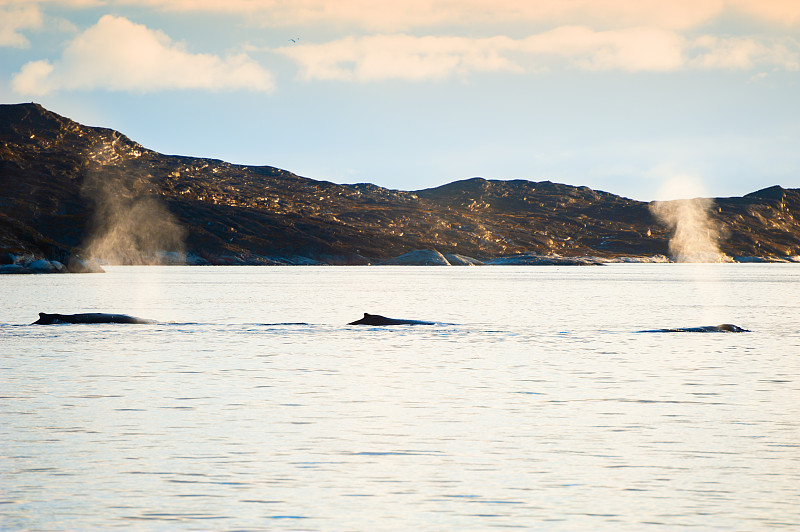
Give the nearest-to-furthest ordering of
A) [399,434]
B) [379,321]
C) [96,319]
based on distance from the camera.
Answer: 1. [399,434]
2. [379,321]
3. [96,319]

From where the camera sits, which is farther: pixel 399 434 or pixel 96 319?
pixel 96 319

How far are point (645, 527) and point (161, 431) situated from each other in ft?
41.6

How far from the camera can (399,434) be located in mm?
21969

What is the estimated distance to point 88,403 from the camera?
26672 millimetres

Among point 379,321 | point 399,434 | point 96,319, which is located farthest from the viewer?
point 96,319

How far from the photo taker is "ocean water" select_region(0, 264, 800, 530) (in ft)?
50.1

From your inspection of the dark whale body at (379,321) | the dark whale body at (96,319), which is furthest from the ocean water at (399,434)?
the dark whale body at (96,319)

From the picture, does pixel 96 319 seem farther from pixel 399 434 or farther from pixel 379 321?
pixel 399 434

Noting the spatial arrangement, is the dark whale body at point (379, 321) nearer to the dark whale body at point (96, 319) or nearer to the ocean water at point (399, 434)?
the ocean water at point (399, 434)

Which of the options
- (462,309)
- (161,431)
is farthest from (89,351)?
(462,309)

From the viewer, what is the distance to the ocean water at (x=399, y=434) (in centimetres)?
1528

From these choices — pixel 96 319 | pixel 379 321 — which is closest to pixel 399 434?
pixel 379 321

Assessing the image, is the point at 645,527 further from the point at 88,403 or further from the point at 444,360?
the point at 444,360

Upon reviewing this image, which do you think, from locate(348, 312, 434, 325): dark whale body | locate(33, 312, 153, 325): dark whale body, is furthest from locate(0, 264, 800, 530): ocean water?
locate(33, 312, 153, 325): dark whale body
